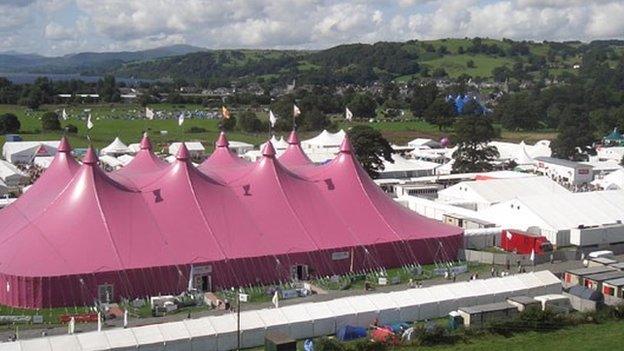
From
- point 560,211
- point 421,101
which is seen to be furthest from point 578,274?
point 421,101

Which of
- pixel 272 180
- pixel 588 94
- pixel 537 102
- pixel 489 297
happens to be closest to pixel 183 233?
pixel 272 180

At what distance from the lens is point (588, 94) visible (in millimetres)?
114875

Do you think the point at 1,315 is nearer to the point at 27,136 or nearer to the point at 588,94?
the point at 27,136

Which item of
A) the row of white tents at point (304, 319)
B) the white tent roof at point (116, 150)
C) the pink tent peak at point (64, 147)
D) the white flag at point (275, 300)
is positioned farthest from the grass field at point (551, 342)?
the white tent roof at point (116, 150)

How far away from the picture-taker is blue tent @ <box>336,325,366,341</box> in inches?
822

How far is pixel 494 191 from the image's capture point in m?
42.2

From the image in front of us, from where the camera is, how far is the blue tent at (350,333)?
68.5ft

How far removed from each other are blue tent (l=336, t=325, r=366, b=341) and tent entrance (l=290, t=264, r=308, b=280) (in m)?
5.71

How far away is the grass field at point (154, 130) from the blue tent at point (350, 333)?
183 ft

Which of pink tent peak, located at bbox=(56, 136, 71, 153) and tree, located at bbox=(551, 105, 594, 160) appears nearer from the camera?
pink tent peak, located at bbox=(56, 136, 71, 153)

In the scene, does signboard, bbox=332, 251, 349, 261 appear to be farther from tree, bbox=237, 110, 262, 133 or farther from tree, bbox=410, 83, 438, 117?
tree, bbox=410, 83, 438, 117

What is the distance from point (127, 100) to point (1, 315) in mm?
118798

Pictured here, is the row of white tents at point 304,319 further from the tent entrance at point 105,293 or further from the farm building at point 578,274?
the tent entrance at point 105,293

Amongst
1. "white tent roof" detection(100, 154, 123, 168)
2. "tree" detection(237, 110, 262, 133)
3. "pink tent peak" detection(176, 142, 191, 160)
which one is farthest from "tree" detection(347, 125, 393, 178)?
"tree" detection(237, 110, 262, 133)
